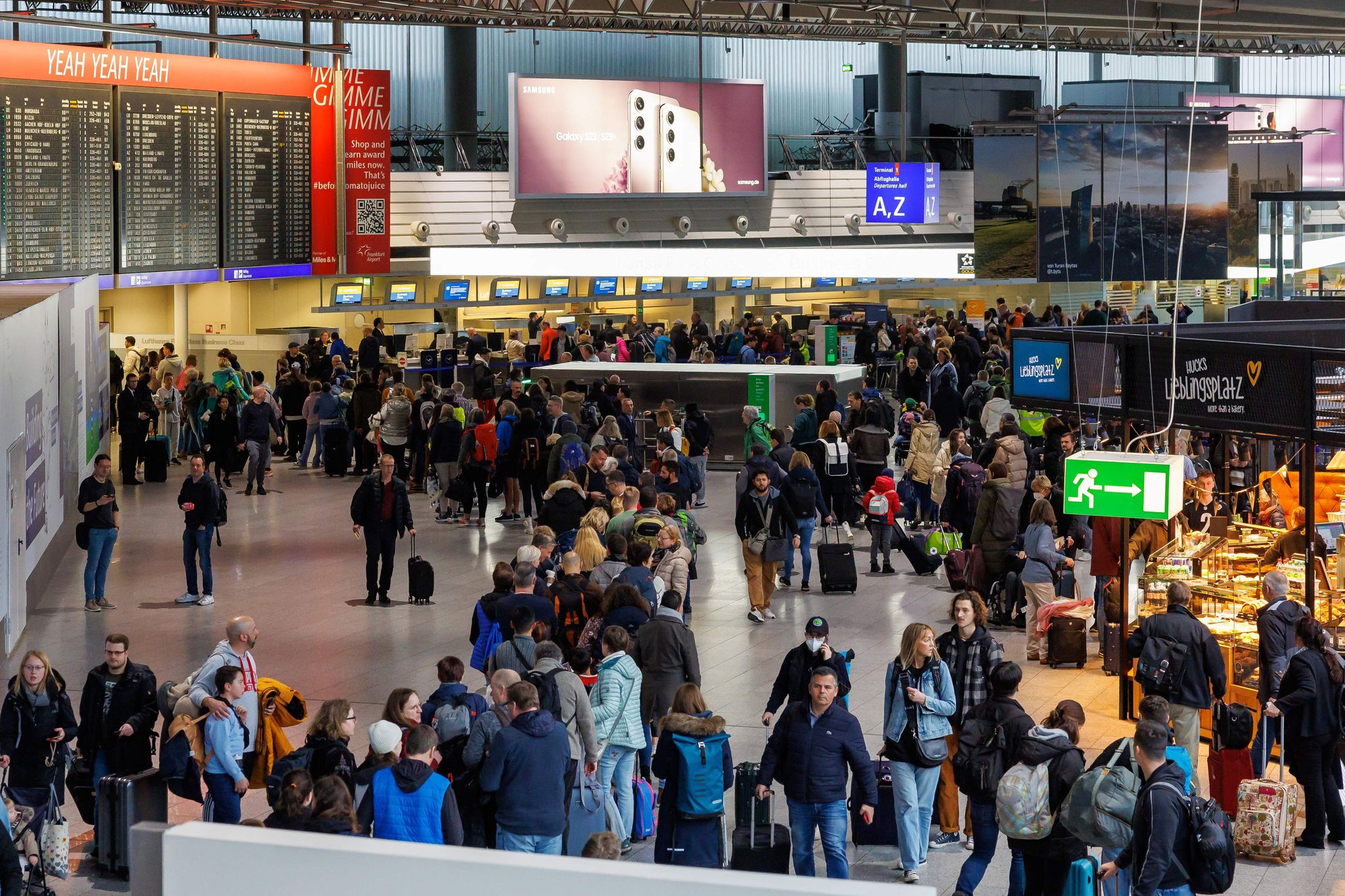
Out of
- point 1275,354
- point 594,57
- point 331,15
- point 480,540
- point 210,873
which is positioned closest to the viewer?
point 210,873

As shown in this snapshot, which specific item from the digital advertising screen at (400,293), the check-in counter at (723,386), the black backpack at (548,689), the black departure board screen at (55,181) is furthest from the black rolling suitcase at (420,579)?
the digital advertising screen at (400,293)

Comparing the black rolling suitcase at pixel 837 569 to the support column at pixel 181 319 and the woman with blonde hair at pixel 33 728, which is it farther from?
the support column at pixel 181 319

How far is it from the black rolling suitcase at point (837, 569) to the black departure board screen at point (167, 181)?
11.6m

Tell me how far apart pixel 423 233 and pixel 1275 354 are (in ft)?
68.7

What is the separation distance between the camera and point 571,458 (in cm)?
1623

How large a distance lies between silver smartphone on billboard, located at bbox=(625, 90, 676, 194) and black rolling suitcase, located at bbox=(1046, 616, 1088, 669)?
→ 18.9 metres

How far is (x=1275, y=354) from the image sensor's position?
9.91 meters

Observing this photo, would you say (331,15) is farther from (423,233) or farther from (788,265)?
(788,265)

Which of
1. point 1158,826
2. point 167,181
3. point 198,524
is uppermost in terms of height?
point 167,181

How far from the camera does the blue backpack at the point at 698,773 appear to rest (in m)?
7.19

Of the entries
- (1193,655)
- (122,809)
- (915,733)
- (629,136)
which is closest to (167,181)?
(629,136)

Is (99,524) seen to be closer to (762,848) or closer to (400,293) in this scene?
(762,848)

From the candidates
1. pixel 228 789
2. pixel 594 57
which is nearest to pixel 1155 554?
pixel 228 789

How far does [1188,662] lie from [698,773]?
10.4 ft
